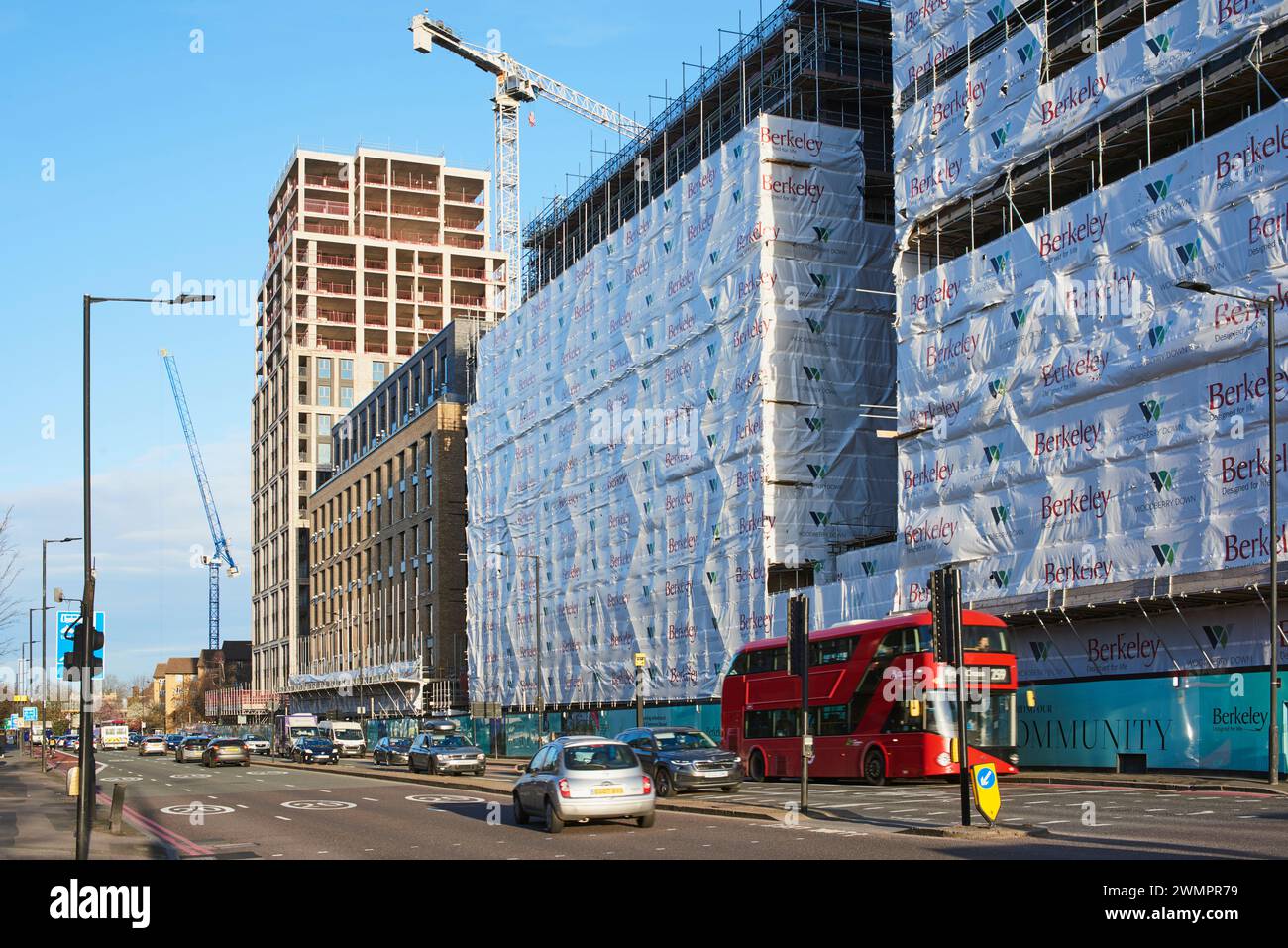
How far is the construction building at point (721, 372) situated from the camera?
5006cm

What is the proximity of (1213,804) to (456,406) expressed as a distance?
229 feet

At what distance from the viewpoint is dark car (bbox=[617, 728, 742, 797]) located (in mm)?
31734

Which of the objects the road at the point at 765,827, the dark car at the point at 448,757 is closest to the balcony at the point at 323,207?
the dark car at the point at 448,757

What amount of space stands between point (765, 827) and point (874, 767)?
11514 mm

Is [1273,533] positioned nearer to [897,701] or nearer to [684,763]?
[897,701]

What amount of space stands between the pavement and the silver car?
589 centimetres

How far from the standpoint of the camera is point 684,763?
3191 centimetres

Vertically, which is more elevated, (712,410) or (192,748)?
(712,410)

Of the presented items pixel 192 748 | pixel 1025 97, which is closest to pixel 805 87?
pixel 1025 97

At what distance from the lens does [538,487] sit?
230 ft

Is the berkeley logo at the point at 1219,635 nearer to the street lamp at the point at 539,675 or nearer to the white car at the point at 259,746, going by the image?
the street lamp at the point at 539,675
